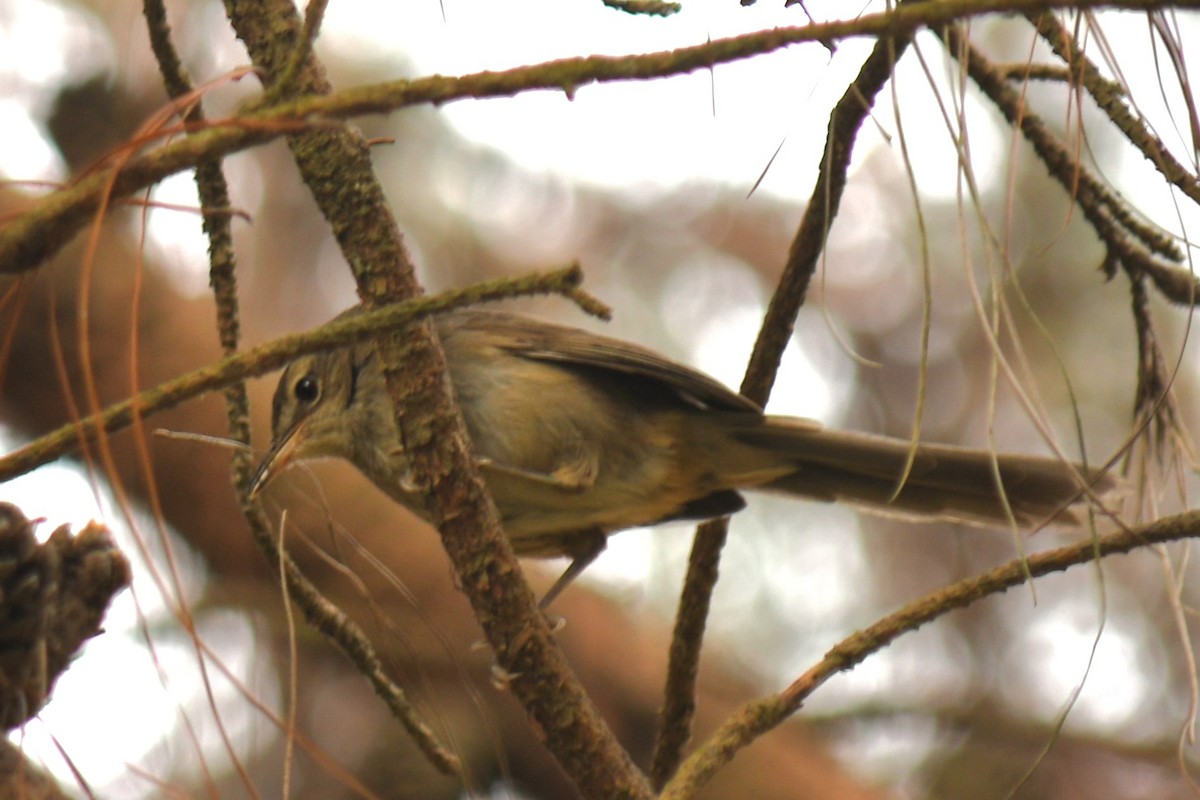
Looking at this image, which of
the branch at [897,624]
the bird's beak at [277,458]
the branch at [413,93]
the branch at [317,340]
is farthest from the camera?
the bird's beak at [277,458]

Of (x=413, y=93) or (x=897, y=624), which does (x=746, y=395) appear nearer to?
(x=897, y=624)

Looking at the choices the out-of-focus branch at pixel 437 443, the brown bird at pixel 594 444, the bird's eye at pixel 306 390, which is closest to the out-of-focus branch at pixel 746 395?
the out-of-focus branch at pixel 437 443

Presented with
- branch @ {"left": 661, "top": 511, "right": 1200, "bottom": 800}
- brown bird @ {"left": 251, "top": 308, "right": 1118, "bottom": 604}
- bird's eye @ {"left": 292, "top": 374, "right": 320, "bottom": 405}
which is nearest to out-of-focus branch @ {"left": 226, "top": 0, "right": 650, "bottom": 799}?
branch @ {"left": 661, "top": 511, "right": 1200, "bottom": 800}

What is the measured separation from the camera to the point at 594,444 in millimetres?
4293

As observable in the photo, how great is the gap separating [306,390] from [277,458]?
1.01 ft

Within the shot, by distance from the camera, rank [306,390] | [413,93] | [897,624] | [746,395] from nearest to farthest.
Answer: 1. [413,93]
2. [897,624]
3. [746,395]
4. [306,390]

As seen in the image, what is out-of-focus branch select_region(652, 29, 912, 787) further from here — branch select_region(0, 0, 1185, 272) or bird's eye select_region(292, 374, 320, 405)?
bird's eye select_region(292, 374, 320, 405)

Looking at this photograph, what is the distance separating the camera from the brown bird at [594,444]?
4.18m

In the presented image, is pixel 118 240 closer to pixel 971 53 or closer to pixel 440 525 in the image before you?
pixel 440 525

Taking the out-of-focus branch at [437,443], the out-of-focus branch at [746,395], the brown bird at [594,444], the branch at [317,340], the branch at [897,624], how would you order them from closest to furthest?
the branch at [317,340]
the branch at [897,624]
the out-of-focus branch at [437,443]
the out-of-focus branch at [746,395]
the brown bird at [594,444]

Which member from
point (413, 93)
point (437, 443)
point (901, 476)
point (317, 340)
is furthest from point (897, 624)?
point (901, 476)

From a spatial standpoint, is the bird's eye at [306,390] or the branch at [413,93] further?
the bird's eye at [306,390]

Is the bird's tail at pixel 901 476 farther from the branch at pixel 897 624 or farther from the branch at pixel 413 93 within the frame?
the branch at pixel 413 93

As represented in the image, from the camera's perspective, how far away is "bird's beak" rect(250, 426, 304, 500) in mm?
4070
